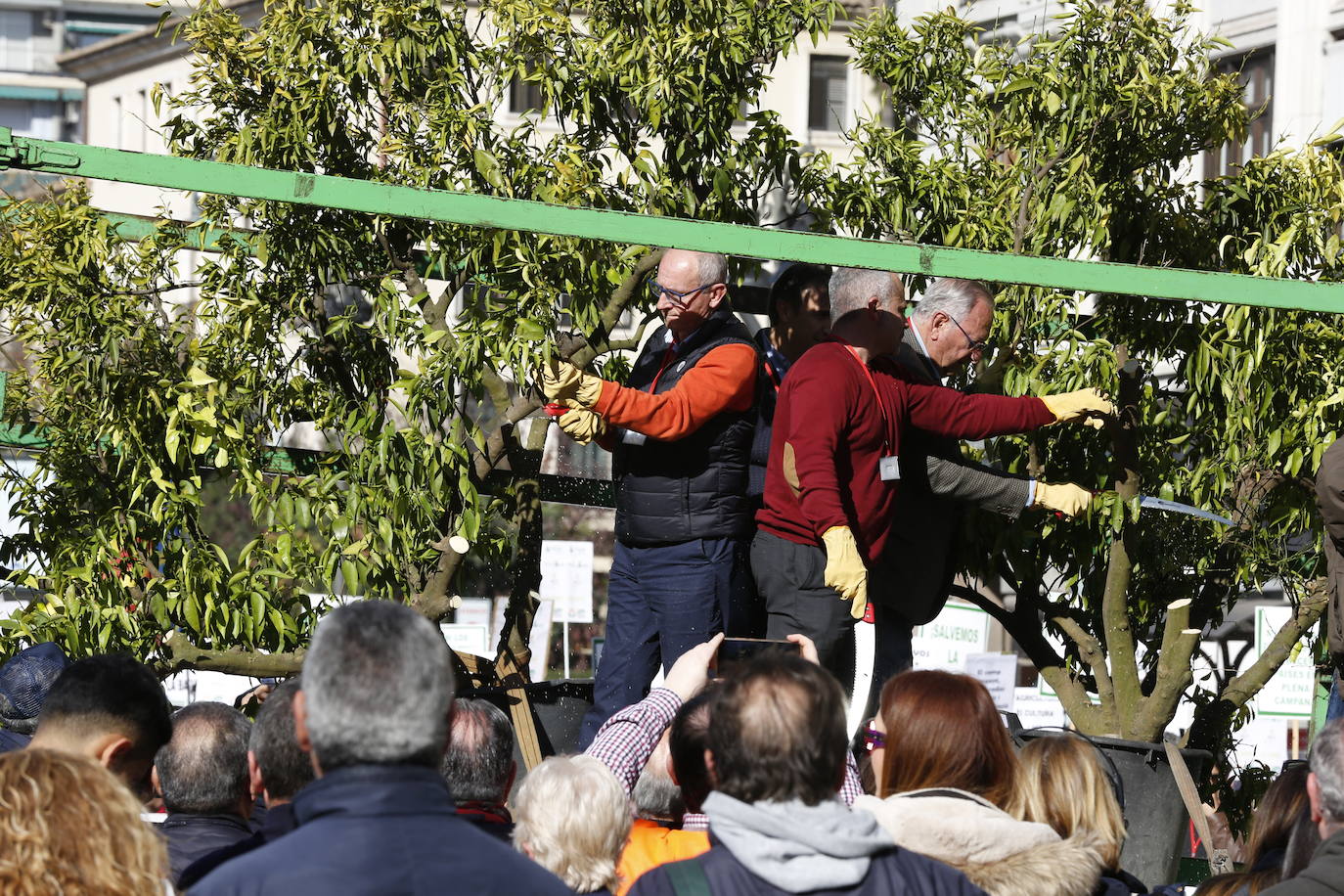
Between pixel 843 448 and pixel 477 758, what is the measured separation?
1.99 metres

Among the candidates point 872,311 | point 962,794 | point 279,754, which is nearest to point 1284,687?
point 872,311

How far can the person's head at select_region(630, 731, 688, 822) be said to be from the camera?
3.72m

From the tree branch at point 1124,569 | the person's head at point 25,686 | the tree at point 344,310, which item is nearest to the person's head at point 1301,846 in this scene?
the tree branch at point 1124,569

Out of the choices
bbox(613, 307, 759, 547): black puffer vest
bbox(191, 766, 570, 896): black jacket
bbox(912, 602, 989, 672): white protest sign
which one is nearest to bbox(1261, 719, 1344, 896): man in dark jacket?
bbox(191, 766, 570, 896): black jacket

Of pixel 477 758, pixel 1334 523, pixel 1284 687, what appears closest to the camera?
pixel 477 758

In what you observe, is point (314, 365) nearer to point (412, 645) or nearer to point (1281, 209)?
point (1281, 209)

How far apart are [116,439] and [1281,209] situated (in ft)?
13.9

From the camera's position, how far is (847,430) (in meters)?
5.21

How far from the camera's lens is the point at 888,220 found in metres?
6.52

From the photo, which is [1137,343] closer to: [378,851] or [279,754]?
[279,754]

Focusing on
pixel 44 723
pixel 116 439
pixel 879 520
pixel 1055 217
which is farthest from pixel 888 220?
pixel 44 723

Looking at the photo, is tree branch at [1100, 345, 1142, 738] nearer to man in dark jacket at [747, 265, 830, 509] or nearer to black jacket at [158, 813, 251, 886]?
man in dark jacket at [747, 265, 830, 509]

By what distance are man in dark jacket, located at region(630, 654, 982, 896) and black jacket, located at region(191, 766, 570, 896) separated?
0.36m

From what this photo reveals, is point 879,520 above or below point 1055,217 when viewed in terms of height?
below
